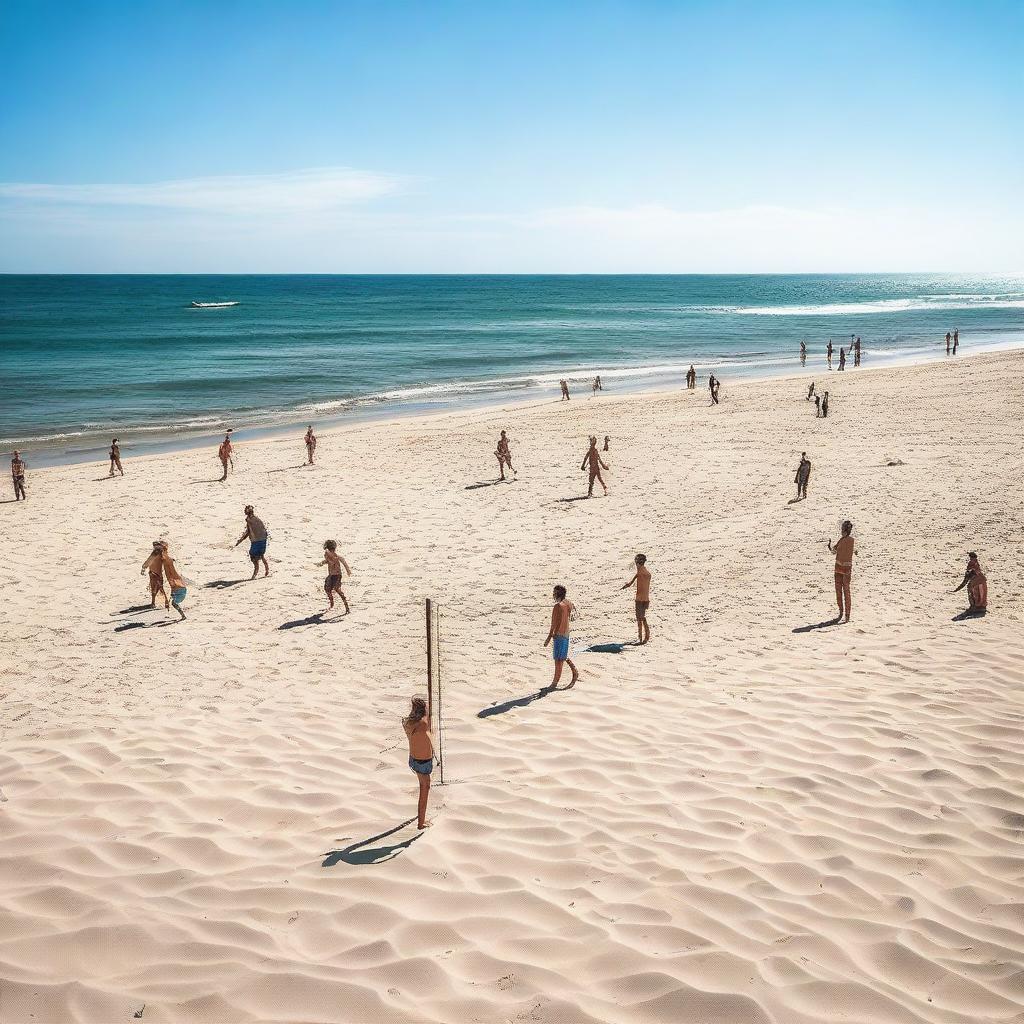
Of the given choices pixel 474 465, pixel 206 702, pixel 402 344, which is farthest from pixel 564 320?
pixel 206 702

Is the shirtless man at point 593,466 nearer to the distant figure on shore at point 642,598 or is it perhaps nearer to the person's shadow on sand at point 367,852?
the distant figure on shore at point 642,598

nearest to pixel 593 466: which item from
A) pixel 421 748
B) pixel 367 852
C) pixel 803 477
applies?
pixel 803 477

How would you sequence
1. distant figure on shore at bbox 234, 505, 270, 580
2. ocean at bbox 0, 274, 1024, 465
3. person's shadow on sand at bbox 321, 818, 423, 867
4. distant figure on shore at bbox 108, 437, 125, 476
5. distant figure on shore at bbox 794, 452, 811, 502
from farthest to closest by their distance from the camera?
ocean at bbox 0, 274, 1024, 465 < distant figure on shore at bbox 108, 437, 125, 476 < distant figure on shore at bbox 794, 452, 811, 502 < distant figure on shore at bbox 234, 505, 270, 580 < person's shadow on sand at bbox 321, 818, 423, 867

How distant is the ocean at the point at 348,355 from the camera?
3394 cm

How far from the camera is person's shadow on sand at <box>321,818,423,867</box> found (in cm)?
555

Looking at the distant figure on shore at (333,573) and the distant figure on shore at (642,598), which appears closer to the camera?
the distant figure on shore at (642,598)

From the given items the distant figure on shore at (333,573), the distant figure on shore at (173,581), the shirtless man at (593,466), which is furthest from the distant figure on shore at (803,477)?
the distant figure on shore at (173,581)

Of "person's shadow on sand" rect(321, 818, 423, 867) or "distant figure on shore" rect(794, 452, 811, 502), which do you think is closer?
"person's shadow on sand" rect(321, 818, 423, 867)

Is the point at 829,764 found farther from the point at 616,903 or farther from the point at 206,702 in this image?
the point at 206,702

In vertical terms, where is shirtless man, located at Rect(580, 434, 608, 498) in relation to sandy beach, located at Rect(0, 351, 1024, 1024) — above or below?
above

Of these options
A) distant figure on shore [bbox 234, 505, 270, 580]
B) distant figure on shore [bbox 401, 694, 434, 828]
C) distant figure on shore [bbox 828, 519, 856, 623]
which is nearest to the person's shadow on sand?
distant figure on shore [bbox 401, 694, 434, 828]

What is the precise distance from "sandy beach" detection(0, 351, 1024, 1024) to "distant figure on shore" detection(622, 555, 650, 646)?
1.11ft

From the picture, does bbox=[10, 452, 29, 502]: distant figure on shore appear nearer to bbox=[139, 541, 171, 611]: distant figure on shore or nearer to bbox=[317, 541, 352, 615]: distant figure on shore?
bbox=[139, 541, 171, 611]: distant figure on shore

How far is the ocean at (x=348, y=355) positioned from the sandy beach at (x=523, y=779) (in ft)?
60.9
